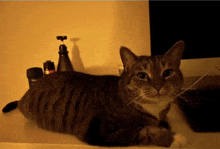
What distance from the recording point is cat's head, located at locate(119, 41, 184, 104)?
1.73 ft

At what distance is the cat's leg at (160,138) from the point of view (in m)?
0.44

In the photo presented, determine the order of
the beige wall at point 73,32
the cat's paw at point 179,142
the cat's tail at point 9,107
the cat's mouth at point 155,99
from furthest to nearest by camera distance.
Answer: the beige wall at point 73,32 → the cat's tail at point 9,107 → the cat's mouth at point 155,99 → the cat's paw at point 179,142

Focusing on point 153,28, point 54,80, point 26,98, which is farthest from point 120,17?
point 26,98

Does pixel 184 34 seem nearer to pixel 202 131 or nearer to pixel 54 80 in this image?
pixel 202 131

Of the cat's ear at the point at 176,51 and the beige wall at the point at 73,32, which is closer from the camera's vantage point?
the cat's ear at the point at 176,51

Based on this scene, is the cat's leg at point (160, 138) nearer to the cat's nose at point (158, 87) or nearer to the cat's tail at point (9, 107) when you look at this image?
the cat's nose at point (158, 87)

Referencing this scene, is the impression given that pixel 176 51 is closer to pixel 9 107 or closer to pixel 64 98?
pixel 64 98

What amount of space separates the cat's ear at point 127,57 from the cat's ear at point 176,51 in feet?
0.38

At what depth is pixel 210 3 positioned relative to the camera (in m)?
0.79

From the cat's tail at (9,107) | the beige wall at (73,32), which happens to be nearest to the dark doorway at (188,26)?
the beige wall at (73,32)

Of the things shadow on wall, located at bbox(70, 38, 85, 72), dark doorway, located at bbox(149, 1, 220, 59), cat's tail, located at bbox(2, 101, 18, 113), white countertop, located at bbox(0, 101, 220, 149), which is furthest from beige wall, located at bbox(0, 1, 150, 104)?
white countertop, located at bbox(0, 101, 220, 149)

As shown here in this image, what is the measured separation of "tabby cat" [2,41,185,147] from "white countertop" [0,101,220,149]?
3 centimetres

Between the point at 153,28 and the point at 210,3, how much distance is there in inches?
10.5

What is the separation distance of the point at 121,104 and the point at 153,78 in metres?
0.13
